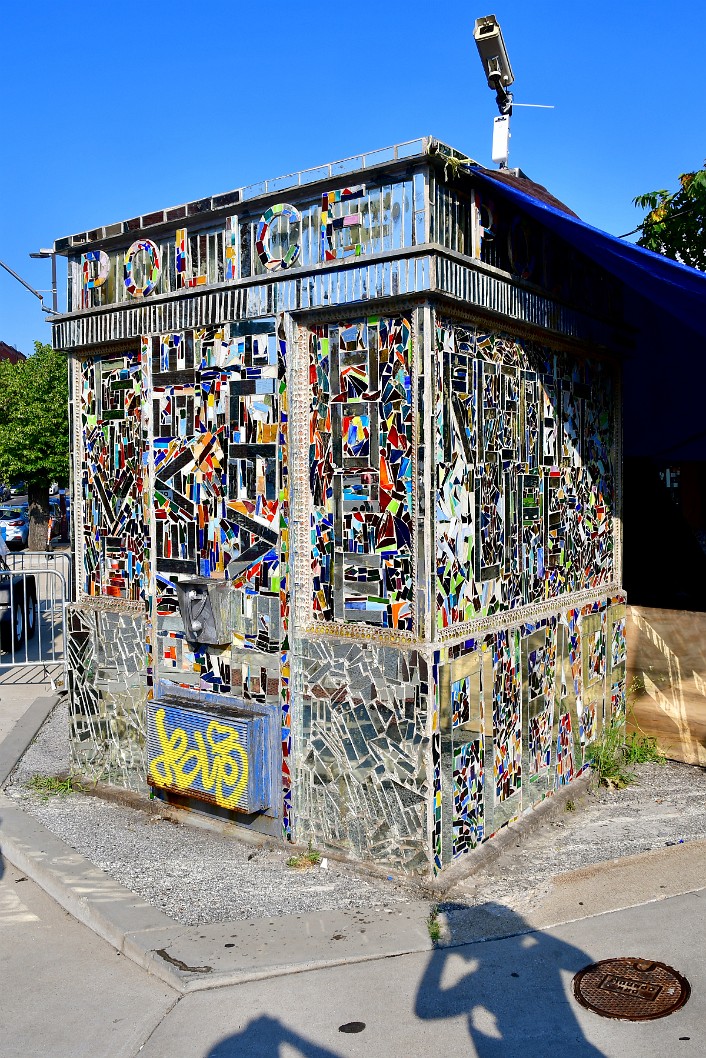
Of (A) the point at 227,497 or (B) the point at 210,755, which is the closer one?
(B) the point at 210,755

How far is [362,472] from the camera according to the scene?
5.61 m

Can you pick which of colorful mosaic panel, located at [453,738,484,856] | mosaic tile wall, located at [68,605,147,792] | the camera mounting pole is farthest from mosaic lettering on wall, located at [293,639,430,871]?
the camera mounting pole

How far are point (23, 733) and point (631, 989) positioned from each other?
243 inches

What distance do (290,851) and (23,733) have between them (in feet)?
12.7

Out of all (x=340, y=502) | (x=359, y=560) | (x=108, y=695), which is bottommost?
(x=108, y=695)

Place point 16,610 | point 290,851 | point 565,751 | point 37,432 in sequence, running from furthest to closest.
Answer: point 37,432
point 16,610
point 565,751
point 290,851

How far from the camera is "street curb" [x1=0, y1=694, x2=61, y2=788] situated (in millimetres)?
7883

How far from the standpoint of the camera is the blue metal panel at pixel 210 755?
19.3 feet

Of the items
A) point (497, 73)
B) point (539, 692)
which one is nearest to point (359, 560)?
point (539, 692)

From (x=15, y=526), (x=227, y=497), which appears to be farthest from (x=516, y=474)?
(x=15, y=526)

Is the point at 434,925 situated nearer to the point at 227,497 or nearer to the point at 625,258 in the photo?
the point at 227,497

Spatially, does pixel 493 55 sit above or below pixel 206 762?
above

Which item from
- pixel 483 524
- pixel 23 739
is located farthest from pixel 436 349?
pixel 23 739

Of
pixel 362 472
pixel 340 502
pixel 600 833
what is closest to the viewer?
pixel 362 472
